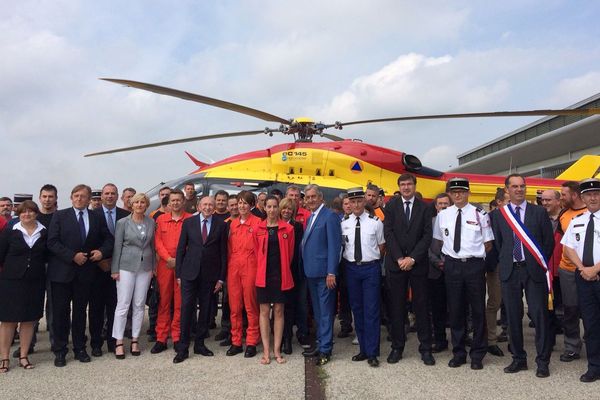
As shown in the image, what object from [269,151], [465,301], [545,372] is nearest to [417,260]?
[465,301]

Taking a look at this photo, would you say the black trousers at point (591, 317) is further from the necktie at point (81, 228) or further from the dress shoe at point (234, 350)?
the necktie at point (81, 228)

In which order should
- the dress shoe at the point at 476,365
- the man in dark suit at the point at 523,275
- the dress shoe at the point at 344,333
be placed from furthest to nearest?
the dress shoe at the point at 344,333 → the dress shoe at the point at 476,365 → the man in dark suit at the point at 523,275

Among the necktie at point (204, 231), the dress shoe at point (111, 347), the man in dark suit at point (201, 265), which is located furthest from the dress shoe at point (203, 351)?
the necktie at point (204, 231)

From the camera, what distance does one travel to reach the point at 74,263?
179 inches

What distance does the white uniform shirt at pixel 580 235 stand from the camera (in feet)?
12.7

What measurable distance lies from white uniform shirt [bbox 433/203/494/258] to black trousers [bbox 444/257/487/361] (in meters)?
0.09

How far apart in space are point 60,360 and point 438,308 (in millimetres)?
4176

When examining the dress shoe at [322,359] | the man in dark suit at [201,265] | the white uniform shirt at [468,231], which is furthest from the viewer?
the man in dark suit at [201,265]

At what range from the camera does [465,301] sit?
14.4 ft

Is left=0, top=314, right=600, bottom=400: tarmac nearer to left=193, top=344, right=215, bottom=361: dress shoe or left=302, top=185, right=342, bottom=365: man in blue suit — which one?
left=193, top=344, right=215, bottom=361: dress shoe

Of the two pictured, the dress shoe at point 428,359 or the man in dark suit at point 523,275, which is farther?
the dress shoe at point 428,359

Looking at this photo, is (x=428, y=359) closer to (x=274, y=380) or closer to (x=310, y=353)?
(x=310, y=353)

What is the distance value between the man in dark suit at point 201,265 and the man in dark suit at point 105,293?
0.87m

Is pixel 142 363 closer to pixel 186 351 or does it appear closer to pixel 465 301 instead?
pixel 186 351
